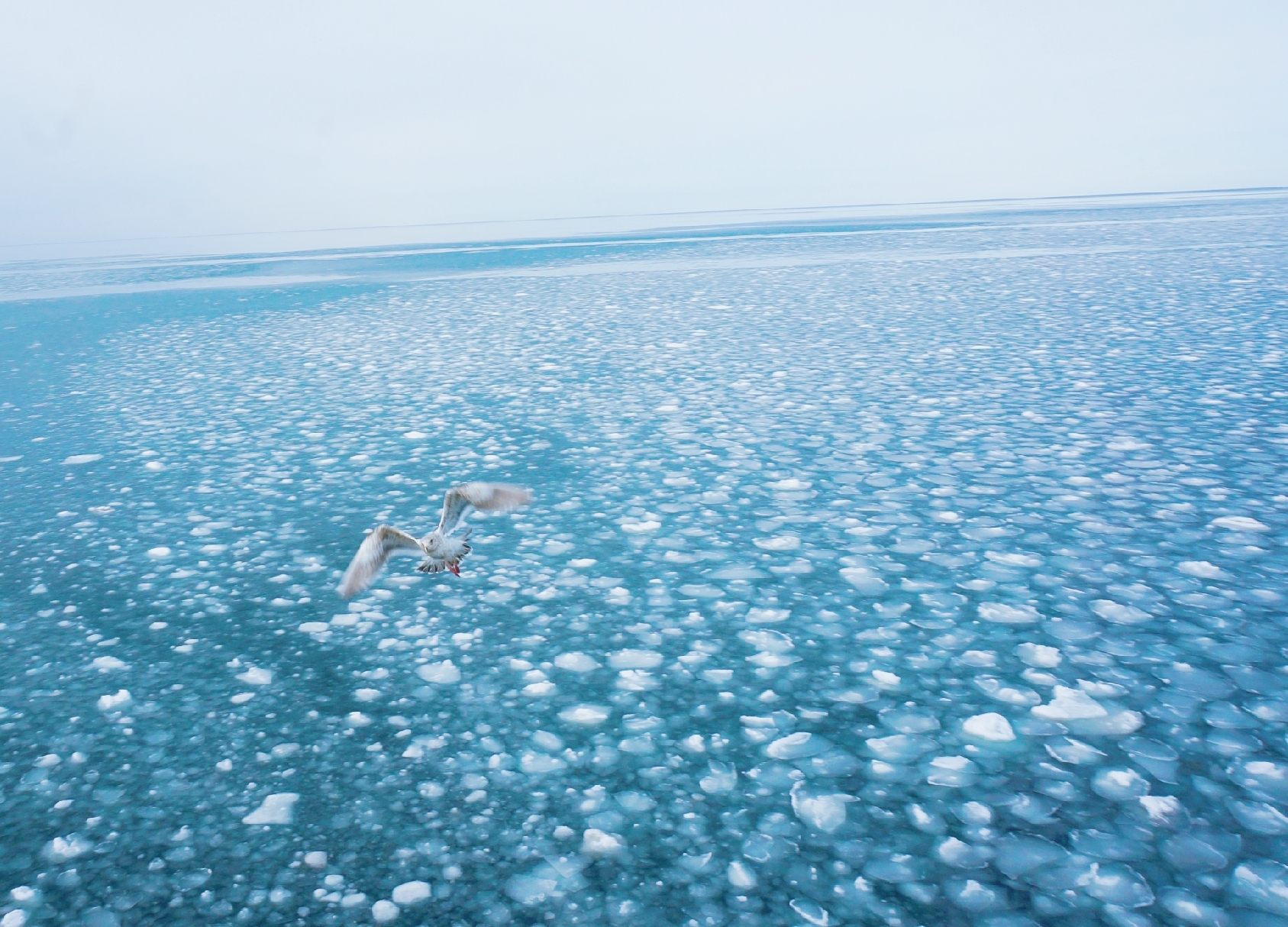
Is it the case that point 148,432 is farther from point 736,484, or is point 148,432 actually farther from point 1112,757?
point 1112,757

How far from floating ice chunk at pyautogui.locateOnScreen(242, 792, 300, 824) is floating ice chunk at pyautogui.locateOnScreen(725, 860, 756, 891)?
1.41 meters

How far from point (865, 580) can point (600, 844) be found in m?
2.11

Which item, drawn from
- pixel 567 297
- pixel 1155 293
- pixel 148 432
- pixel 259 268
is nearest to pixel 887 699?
pixel 148 432

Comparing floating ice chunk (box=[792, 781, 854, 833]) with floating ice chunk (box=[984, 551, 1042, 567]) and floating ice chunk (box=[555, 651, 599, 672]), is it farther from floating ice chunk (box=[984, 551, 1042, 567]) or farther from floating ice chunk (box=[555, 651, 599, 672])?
floating ice chunk (box=[984, 551, 1042, 567])

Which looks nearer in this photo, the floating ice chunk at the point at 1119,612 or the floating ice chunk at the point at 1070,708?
the floating ice chunk at the point at 1070,708

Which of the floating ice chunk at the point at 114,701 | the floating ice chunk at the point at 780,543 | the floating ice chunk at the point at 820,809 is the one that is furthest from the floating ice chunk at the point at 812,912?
the floating ice chunk at the point at 114,701

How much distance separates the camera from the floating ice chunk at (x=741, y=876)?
2421mm

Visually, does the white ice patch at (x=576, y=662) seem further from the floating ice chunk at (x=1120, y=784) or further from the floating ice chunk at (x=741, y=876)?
the floating ice chunk at (x=1120, y=784)

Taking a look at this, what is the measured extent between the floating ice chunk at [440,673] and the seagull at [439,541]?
445 mm

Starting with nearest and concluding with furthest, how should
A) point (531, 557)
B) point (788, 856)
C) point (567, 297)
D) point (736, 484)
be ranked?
1. point (788, 856)
2. point (531, 557)
3. point (736, 484)
4. point (567, 297)

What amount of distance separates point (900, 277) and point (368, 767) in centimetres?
1532

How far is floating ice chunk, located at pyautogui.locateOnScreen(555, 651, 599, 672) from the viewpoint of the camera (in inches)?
143

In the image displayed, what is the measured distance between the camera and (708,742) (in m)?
3.07

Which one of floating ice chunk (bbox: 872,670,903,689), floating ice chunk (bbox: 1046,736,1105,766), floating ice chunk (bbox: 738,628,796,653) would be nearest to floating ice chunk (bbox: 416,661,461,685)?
floating ice chunk (bbox: 738,628,796,653)
